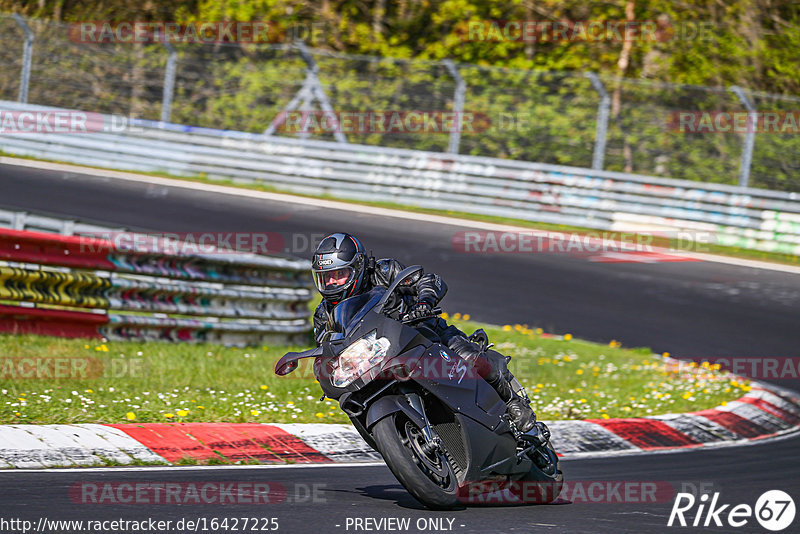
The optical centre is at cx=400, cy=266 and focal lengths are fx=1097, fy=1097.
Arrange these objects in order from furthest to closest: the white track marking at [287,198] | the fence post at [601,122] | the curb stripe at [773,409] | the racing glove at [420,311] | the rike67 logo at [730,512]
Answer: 1. the fence post at [601,122]
2. the white track marking at [287,198]
3. the curb stripe at [773,409]
4. the rike67 logo at [730,512]
5. the racing glove at [420,311]

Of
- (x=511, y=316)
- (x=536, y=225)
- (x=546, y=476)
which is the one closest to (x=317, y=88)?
(x=536, y=225)

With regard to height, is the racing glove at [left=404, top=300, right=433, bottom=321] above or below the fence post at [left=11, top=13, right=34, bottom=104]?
below

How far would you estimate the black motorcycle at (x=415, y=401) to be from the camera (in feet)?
17.7

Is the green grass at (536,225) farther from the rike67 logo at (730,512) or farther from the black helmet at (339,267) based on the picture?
the black helmet at (339,267)

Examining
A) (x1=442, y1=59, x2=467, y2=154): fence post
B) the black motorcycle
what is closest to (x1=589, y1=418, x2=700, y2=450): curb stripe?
the black motorcycle

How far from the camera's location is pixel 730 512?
239 inches

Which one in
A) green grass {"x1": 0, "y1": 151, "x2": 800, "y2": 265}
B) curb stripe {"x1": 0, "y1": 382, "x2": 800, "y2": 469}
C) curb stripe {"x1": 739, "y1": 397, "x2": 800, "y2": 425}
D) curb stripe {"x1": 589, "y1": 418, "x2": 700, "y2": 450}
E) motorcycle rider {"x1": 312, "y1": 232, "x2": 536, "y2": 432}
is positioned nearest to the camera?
motorcycle rider {"x1": 312, "y1": 232, "x2": 536, "y2": 432}

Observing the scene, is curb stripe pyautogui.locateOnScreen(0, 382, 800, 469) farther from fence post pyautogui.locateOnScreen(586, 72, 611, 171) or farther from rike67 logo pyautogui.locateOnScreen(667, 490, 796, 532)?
fence post pyautogui.locateOnScreen(586, 72, 611, 171)

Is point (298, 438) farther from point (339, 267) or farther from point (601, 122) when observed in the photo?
point (601, 122)

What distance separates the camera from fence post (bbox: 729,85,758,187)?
19719 millimetres

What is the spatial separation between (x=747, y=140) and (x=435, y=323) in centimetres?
1522

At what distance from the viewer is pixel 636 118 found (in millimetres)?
21031

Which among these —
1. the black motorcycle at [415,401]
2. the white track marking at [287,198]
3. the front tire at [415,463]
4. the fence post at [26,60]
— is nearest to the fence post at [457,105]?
the white track marking at [287,198]

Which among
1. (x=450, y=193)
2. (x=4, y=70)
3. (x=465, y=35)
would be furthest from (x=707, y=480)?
(x=465, y=35)
